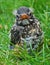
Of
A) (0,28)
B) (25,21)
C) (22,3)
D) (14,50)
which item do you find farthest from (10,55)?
(22,3)

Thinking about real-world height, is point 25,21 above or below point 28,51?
above

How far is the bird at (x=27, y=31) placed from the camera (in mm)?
5840

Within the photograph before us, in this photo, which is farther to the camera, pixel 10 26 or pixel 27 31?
pixel 10 26

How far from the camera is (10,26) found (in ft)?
22.3

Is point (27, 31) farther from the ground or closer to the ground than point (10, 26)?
farther from the ground

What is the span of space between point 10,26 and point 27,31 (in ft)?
2.87

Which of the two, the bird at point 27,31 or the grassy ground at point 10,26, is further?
the bird at point 27,31

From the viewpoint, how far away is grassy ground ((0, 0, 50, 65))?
18.4ft

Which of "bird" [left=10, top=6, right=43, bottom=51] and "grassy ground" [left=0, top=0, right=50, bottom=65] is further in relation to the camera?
"bird" [left=10, top=6, right=43, bottom=51]

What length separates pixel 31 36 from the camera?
593 centimetres

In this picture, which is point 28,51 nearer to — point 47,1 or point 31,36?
point 31,36

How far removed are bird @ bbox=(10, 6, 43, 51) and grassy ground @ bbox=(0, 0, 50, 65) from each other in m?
0.12

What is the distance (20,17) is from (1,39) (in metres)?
0.60

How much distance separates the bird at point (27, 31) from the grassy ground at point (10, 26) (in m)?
0.12
